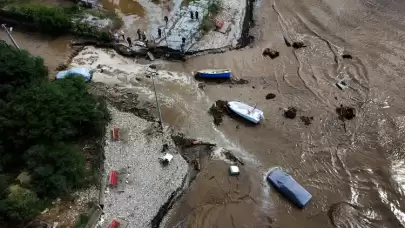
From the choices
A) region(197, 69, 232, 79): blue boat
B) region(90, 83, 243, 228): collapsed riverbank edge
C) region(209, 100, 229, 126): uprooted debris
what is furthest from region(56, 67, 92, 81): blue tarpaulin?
region(209, 100, 229, 126): uprooted debris

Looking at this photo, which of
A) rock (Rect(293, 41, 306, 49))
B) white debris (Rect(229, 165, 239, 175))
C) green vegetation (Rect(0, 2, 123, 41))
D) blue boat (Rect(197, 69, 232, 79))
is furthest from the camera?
green vegetation (Rect(0, 2, 123, 41))

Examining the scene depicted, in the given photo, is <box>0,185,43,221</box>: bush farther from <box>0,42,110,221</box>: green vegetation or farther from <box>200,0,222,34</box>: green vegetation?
<box>200,0,222,34</box>: green vegetation

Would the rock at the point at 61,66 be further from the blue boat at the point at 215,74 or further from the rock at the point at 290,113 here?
the rock at the point at 290,113

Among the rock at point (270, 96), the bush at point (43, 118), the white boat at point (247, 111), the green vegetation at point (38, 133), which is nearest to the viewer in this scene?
the green vegetation at point (38, 133)

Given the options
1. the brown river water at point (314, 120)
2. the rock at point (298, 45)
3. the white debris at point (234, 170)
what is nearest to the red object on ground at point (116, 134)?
the brown river water at point (314, 120)

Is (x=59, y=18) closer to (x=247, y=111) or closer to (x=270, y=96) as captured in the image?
(x=247, y=111)

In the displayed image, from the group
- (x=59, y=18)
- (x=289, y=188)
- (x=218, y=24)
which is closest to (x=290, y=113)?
(x=289, y=188)
